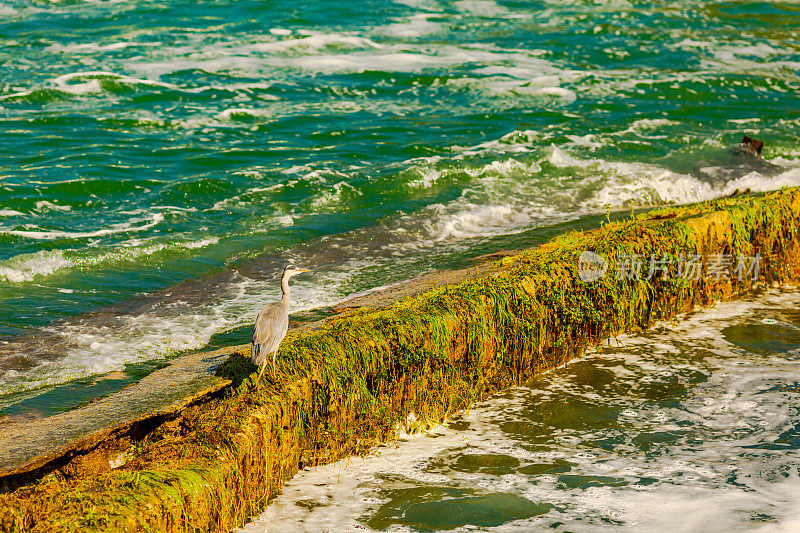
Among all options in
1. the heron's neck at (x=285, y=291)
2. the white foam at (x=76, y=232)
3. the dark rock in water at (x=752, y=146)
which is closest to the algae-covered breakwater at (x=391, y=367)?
the heron's neck at (x=285, y=291)

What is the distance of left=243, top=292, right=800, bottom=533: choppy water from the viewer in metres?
4.83

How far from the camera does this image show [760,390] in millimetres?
6391

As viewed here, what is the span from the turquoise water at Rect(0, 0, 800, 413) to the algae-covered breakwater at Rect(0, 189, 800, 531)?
1.85 metres

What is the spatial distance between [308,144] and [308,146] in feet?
0.48

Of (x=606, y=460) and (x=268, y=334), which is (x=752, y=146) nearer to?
(x=606, y=460)

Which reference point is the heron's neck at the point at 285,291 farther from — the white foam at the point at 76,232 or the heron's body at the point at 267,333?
the white foam at the point at 76,232

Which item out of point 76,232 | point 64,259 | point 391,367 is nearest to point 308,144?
point 76,232

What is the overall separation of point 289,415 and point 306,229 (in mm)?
5666

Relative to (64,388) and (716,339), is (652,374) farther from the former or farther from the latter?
(64,388)

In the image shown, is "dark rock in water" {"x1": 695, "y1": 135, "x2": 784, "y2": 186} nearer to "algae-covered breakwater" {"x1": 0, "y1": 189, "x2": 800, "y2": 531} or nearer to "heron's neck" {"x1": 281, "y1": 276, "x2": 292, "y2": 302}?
"algae-covered breakwater" {"x1": 0, "y1": 189, "x2": 800, "y2": 531}

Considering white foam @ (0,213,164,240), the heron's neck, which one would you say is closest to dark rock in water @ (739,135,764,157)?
white foam @ (0,213,164,240)

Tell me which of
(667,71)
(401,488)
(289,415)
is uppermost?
(667,71)

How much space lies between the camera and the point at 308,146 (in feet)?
48.0

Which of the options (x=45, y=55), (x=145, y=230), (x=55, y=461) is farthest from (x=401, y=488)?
(x=45, y=55)
